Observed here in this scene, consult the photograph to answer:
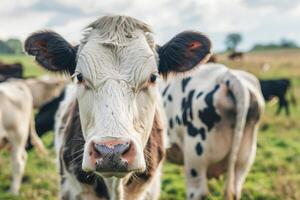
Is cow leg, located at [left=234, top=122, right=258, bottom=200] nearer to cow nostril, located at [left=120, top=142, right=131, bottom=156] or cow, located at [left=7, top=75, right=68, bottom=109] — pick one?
cow nostril, located at [left=120, top=142, right=131, bottom=156]

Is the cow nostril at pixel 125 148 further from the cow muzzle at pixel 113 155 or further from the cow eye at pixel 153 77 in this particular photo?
the cow eye at pixel 153 77

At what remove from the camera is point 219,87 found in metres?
6.12

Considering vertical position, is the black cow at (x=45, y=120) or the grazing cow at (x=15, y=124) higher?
the grazing cow at (x=15, y=124)

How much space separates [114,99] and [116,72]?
24cm

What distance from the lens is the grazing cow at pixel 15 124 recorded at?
8.73 metres

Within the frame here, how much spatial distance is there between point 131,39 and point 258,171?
Result: 6242 millimetres

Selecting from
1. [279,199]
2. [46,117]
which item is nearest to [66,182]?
[279,199]

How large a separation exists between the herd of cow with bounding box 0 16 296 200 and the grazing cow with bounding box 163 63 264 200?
12mm

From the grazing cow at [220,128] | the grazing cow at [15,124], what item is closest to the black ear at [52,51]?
the grazing cow at [220,128]

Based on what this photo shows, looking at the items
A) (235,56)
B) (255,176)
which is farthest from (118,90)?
(235,56)

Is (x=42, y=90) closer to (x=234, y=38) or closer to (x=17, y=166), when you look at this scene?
(x=17, y=166)

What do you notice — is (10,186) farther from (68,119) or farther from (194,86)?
(68,119)

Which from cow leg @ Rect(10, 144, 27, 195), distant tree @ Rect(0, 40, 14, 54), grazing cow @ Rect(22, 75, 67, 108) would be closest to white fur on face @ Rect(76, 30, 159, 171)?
cow leg @ Rect(10, 144, 27, 195)

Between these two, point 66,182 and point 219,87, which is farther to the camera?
point 219,87
